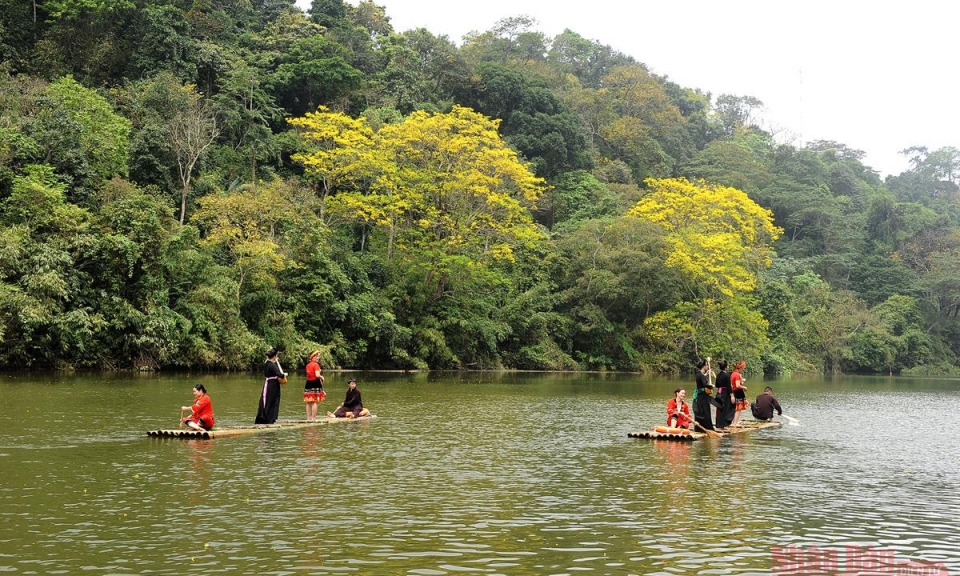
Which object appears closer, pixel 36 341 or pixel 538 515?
pixel 538 515

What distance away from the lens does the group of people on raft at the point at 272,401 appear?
63.5ft

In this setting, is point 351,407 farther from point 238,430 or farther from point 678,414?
point 678,414

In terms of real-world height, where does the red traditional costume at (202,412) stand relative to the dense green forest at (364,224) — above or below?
below

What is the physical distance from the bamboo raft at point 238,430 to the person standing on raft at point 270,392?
13.4 inches

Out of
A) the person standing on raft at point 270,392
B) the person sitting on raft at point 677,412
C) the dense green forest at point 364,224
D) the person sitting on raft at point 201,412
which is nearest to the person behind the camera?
the person sitting on raft at point 201,412

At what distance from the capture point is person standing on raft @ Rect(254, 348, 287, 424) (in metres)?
21.5

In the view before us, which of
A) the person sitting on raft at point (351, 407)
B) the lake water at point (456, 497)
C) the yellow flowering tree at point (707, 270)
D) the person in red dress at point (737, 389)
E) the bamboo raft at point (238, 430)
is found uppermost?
the yellow flowering tree at point (707, 270)

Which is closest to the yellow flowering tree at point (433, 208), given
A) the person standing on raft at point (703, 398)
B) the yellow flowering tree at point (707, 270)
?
the yellow flowering tree at point (707, 270)

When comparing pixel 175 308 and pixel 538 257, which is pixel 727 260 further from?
pixel 175 308

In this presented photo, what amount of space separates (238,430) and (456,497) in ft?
27.3

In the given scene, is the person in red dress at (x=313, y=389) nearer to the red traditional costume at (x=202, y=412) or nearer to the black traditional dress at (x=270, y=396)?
the black traditional dress at (x=270, y=396)

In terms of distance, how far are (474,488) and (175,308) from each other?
3061cm

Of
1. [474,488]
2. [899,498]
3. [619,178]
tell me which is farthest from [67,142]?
[619,178]

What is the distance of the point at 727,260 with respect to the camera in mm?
62094
